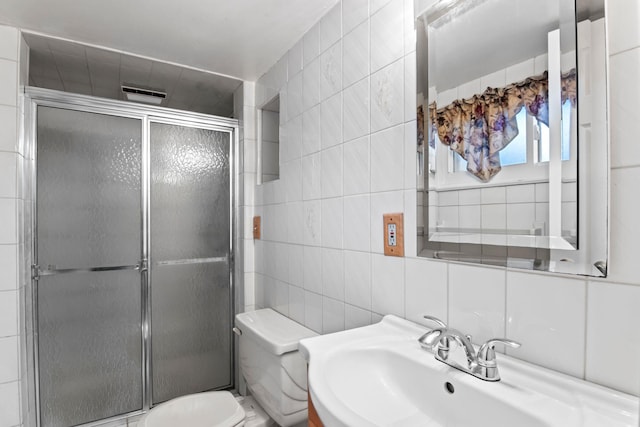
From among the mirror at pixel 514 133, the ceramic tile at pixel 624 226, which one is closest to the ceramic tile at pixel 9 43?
the mirror at pixel 514 133

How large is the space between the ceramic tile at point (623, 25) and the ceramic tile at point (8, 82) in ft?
7.50

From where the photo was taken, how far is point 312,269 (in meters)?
1.62

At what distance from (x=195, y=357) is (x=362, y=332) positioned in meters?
1.55

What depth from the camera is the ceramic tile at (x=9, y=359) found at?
63.5 inches

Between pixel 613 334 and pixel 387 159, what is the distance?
745 mm

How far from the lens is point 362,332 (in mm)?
1060

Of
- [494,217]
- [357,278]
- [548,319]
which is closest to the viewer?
[548,319]

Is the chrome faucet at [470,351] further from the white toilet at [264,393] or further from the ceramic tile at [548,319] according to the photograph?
the white toilet at [264,393]

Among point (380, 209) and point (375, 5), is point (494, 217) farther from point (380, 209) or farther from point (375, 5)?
point (375, 5)

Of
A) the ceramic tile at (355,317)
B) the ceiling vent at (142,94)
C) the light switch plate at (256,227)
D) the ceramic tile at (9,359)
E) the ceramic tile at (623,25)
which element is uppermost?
the ceiling vent at (142,94)

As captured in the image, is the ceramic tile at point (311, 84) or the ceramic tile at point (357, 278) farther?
the ceramic tile at point (311, 84)

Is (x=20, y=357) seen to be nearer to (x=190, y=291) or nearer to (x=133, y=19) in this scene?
(x=190, y=291)

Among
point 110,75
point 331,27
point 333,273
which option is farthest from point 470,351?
point 110,75

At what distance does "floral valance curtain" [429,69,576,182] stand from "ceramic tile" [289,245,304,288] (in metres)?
A: 0.93
